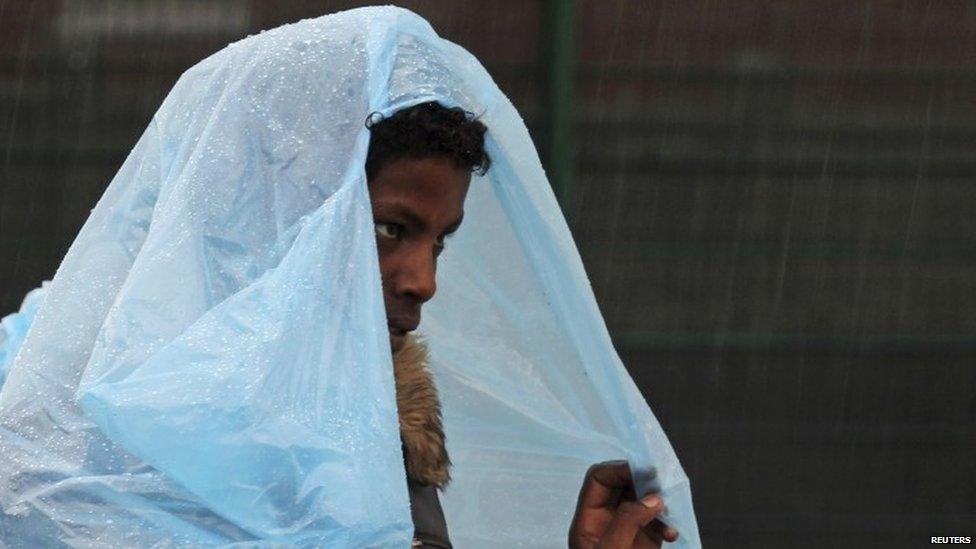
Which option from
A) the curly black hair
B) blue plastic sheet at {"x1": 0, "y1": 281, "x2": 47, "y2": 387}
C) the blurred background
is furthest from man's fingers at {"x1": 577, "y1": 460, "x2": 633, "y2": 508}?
the blurred background

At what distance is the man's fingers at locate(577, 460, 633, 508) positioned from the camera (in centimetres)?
199

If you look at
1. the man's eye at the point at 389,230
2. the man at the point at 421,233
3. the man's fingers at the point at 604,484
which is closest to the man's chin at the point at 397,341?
the man at the point at 421,233

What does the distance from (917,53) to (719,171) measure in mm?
558

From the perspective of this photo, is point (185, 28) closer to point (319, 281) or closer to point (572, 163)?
point (572, 163)

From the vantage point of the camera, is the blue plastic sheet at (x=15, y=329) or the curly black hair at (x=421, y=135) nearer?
the curly black hair at (x=421, y=135)

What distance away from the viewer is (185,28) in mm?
3859

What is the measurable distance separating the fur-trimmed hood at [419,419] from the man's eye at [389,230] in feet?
0.56

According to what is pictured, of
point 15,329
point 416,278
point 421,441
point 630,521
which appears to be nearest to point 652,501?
point 630,521

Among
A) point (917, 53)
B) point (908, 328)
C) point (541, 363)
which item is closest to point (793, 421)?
point (908, 328)

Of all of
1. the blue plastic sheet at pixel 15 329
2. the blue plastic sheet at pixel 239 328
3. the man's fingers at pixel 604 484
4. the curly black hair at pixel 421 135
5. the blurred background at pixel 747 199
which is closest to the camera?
the blue plastic sheet at pixel 239 328

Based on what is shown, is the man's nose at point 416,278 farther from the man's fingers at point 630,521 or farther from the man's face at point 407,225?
the man's fingers at point 630,521

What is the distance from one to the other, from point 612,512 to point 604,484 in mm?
37

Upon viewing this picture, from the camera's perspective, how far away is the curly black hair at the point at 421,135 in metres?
1.74

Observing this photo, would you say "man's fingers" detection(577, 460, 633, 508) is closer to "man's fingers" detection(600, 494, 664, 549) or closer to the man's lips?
"man's fingers" detection(600, 494, 664, 549)
